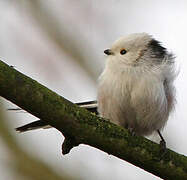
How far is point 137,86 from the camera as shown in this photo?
3.05 metres

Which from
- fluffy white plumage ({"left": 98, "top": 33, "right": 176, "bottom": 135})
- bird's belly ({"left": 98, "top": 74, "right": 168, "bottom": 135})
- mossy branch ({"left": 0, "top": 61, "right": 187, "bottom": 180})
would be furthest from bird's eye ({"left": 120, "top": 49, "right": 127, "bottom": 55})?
mossy branch ({"left": 0, "top": 61, "right": 187, "bottom": 180})

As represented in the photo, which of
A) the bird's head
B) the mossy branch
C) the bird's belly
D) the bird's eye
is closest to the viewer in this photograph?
the mossy branch

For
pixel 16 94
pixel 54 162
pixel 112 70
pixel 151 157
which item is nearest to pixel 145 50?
pixel 112 70

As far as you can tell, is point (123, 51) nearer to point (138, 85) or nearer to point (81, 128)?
point (138, 85)

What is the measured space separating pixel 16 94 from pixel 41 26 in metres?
3.00

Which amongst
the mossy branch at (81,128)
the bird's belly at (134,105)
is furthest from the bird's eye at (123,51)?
the mossy branch at (81,128)

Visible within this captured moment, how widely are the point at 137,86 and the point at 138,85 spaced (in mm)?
11

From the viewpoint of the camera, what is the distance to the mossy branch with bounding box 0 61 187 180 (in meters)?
2.25

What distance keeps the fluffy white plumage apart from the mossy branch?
1.54ft

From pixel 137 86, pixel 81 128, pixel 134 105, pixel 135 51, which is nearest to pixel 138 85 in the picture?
pixel 137 86

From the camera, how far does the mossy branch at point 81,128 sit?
2252 millimetres

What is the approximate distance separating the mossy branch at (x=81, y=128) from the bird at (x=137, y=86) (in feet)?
1.24

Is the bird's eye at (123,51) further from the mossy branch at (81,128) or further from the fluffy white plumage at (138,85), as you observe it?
the mossy branch at (81,128)

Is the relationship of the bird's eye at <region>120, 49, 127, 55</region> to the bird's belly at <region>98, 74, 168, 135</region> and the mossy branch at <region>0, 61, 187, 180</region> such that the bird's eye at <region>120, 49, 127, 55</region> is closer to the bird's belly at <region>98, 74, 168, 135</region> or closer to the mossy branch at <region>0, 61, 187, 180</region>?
the bird's belly at <region>98, 74, 168, 135</region>
